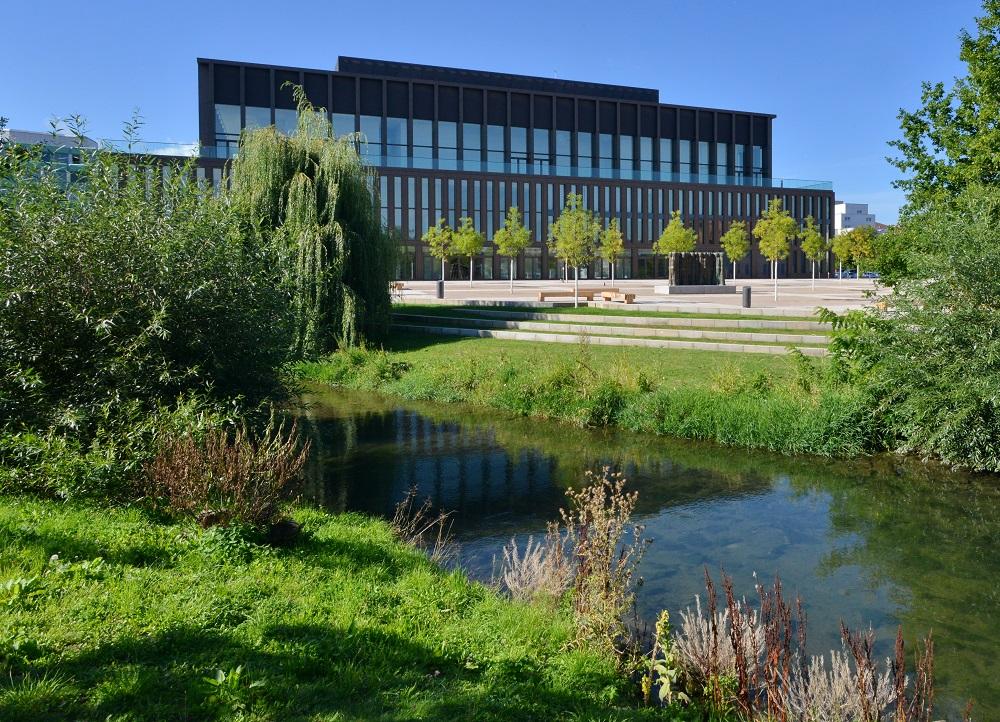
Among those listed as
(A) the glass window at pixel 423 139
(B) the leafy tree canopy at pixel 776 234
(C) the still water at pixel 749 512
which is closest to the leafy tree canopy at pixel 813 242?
(B) the leafy tree canopy at pixel 776 234

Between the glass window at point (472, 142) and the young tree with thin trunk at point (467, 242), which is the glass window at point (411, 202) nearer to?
the glass window at point (472, 142)

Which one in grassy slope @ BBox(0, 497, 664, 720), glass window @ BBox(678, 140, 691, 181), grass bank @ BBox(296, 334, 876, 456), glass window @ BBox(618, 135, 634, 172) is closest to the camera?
grassy slope @ BBox(0, 497, 664, 720)

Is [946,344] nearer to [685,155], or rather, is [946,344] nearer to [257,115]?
[257,115]

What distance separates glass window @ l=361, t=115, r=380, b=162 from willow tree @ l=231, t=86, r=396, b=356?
43.8 meters

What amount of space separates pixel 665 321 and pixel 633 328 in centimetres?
89

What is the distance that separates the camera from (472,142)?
2835 inches

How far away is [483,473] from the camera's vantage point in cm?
1177

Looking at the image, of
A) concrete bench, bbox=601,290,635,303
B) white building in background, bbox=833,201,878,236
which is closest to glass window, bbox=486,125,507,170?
concrete bench, bbox=601,290,635,303

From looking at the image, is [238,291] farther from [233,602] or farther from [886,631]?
[886,631]

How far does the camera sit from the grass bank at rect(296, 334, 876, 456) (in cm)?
1287

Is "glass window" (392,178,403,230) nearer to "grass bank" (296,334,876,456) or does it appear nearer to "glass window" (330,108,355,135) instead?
"glass window" (330,108,355,135)

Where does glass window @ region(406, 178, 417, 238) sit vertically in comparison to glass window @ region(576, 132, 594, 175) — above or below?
below

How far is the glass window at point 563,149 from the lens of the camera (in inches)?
2921

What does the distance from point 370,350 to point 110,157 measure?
13127 millimetres
